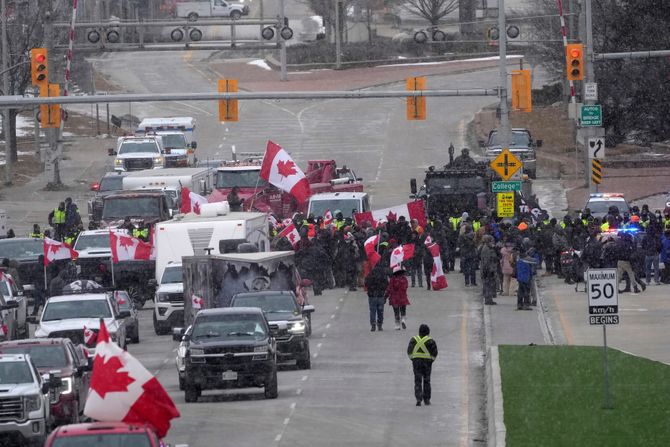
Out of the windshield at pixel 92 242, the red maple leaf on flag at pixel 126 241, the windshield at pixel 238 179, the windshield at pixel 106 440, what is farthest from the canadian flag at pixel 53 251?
the windshield at pixel 106 440

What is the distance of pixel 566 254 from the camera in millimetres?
40688

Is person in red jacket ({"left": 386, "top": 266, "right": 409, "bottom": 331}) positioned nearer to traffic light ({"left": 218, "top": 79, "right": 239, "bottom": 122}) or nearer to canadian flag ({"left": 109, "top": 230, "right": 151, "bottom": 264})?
canadian flag ({"left": 109, "top": 230, "right": 151, "bottom": 264})

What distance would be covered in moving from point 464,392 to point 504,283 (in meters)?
13.8

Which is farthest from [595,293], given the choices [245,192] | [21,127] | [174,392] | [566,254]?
[21,127]

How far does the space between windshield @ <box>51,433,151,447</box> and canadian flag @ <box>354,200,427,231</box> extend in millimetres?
27306

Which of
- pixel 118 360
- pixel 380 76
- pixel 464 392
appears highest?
pixel 380 76

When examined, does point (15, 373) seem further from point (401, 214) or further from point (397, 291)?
point (401, 214)

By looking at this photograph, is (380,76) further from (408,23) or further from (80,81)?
(408,23)

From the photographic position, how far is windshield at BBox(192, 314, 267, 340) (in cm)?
2589

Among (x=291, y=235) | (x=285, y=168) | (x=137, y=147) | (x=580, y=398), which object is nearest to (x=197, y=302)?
(x=291, y=235)

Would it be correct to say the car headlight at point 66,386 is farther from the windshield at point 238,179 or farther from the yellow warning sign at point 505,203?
A: the windshield at point 238,179

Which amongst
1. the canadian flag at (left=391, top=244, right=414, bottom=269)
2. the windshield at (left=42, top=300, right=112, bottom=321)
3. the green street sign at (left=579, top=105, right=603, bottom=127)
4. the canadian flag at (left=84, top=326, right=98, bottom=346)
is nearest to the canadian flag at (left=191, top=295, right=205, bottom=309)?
the windshield at (left=42, top=300, right=112, bottom=321)

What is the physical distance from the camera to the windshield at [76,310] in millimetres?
30719

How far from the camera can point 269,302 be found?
30.1 metres
